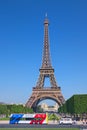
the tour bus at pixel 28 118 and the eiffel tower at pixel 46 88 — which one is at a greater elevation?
the eiffel tower at pixel 46 88

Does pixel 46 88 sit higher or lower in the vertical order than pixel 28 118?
higher

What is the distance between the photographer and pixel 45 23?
384ft

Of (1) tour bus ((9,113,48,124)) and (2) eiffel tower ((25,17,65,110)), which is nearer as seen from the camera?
(1) tour bus ((9,113,48,124))

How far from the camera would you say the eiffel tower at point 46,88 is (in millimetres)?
116812

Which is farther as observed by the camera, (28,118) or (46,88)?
(46,88)

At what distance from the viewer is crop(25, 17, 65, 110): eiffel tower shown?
116812 mm

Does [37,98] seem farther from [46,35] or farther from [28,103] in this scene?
[46,35]

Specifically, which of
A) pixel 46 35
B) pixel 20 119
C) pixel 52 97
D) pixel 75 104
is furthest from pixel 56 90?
pixel 20 119

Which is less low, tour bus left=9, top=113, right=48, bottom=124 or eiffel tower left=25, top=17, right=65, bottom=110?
eiffel tower left=25, top=17, right=65, bottom=110

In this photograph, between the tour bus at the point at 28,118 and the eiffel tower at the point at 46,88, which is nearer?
the tour bus at the point at 28,118

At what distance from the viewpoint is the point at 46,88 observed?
119875 millimetres

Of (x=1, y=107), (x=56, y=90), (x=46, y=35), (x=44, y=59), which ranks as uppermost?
(x=46, y=35)

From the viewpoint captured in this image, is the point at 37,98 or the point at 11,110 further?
the point at 37,98

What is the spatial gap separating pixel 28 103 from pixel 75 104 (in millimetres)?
43534
